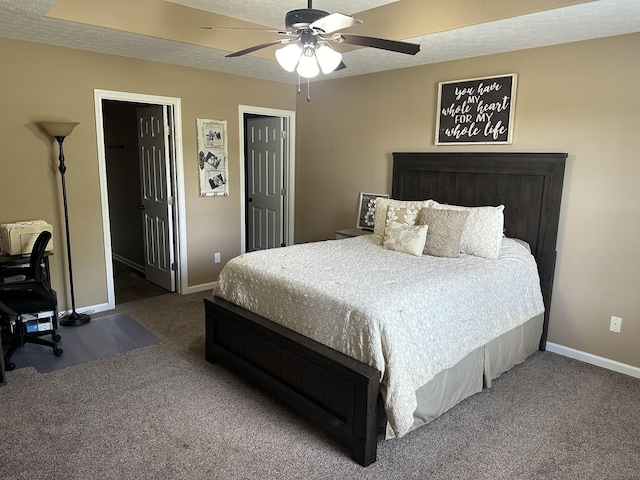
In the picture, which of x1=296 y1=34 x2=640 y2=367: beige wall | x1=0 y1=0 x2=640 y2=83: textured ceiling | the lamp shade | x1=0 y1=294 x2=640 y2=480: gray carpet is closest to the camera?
x1=0 y1=294 x2=640 y2=480: gray carpet

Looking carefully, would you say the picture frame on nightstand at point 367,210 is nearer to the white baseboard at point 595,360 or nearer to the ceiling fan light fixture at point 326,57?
the white baseboard at point 595,360

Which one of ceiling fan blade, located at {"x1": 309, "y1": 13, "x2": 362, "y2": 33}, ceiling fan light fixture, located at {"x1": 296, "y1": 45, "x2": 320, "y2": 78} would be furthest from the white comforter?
ceiling fan blade, located at {"x1": 309, "y1": 13, "x2": 362, "y2": 33}

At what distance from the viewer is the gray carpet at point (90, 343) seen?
Result: 3.26m

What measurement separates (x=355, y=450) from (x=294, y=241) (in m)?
3.79

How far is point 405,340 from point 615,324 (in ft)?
6.65

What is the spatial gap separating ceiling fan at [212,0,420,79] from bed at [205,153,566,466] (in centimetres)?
126

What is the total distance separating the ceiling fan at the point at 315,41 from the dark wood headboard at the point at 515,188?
1731 millimetres

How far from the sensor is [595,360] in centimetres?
337

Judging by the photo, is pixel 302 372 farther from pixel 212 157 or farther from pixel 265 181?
pixel 265 181

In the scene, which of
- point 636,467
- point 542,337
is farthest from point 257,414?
point 542,337

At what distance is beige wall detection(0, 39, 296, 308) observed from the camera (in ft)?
11.9

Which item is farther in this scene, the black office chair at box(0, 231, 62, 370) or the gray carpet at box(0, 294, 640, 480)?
the black office chair at box(0, 231, 62, 370)

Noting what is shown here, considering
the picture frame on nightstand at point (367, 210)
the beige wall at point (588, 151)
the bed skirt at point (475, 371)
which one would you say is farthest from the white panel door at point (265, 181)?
the bed skirt at point (475, 371)

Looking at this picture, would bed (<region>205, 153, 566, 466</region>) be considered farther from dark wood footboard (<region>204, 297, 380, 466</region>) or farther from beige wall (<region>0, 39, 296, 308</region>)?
beige wall (<region>0, 39, 296, 308</region>)
